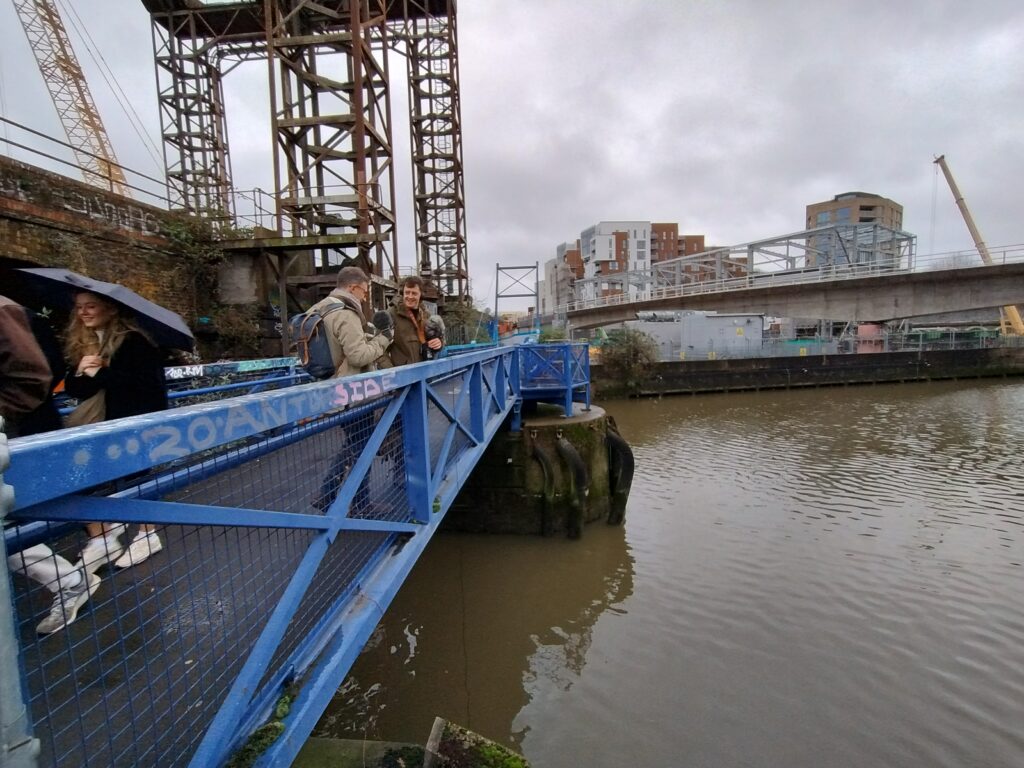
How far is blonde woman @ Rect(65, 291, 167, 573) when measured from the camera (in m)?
2.47

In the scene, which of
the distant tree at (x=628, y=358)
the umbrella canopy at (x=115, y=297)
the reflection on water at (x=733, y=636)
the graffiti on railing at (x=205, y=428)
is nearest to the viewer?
the graffiti on railing at (x=205, y=428)

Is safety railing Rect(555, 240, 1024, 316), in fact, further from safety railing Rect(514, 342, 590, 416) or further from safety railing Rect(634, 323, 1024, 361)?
safety railing Rect(514, 342, 590, 416)

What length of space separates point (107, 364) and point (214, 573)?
1195mm

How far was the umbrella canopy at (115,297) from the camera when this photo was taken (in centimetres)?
235

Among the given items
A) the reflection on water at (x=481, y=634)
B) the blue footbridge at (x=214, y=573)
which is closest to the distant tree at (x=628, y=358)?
the reflection on water at (x=481, y=634)

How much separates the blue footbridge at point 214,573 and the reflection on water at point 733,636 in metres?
2.16

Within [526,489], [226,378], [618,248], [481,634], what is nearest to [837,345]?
[526,489]

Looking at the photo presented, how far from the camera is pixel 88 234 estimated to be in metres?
7.80

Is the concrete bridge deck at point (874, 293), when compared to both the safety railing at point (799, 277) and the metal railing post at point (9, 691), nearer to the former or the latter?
the safety railing at point (799, 277)

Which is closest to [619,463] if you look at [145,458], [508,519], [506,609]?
[508,519]

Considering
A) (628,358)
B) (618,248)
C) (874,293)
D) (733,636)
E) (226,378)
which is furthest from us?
(618,248)

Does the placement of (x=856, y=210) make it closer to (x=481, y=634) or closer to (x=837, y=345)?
(x=837, y=345)

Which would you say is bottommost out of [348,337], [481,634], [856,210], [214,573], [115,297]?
[481,634]

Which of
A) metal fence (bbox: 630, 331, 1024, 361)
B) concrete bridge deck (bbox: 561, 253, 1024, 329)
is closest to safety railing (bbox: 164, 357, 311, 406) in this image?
concrete bridge deck (bbox: 561, 253, 1024, 329)
